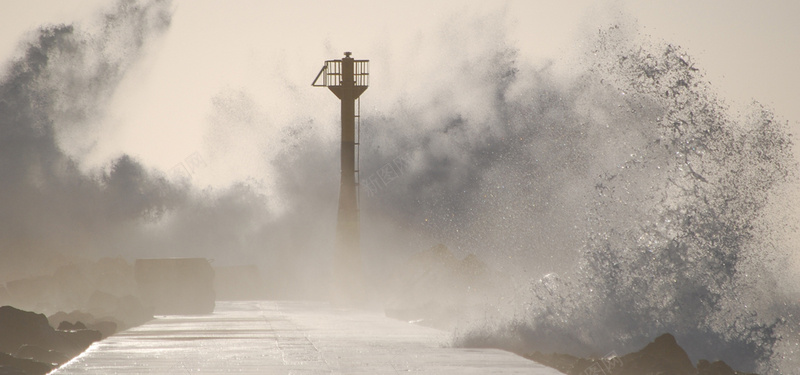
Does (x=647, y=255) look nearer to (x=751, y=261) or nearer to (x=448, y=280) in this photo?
(x=751, y=261)

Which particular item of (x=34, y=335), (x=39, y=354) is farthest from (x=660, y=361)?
(x=34, y=335)

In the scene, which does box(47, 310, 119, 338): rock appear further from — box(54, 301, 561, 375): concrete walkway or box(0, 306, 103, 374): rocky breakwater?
box(0, 306, 103, 374): rocky breakwater

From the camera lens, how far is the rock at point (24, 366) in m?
19.5

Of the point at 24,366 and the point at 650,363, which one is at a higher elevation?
the point at 24,366

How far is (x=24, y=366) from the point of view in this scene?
19.9 m

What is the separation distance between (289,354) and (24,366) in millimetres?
5318

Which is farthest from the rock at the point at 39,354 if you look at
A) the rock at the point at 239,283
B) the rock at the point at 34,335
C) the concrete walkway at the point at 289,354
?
the rock at the point at 239,283

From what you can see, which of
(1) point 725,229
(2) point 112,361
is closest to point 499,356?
(2) point 112,361

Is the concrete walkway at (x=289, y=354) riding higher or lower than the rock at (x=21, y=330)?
lower

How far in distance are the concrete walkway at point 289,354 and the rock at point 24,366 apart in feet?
1.36

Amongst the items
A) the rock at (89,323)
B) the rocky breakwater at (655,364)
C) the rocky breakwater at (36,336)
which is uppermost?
the rock at (89,323)

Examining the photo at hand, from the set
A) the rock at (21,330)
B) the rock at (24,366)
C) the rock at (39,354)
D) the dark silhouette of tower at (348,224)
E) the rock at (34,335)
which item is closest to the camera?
the rock at (24,366)

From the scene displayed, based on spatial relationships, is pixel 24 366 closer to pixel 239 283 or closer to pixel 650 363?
pixel 650 363

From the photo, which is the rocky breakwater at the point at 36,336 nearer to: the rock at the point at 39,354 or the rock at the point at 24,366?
the rock at the point at 39,354
